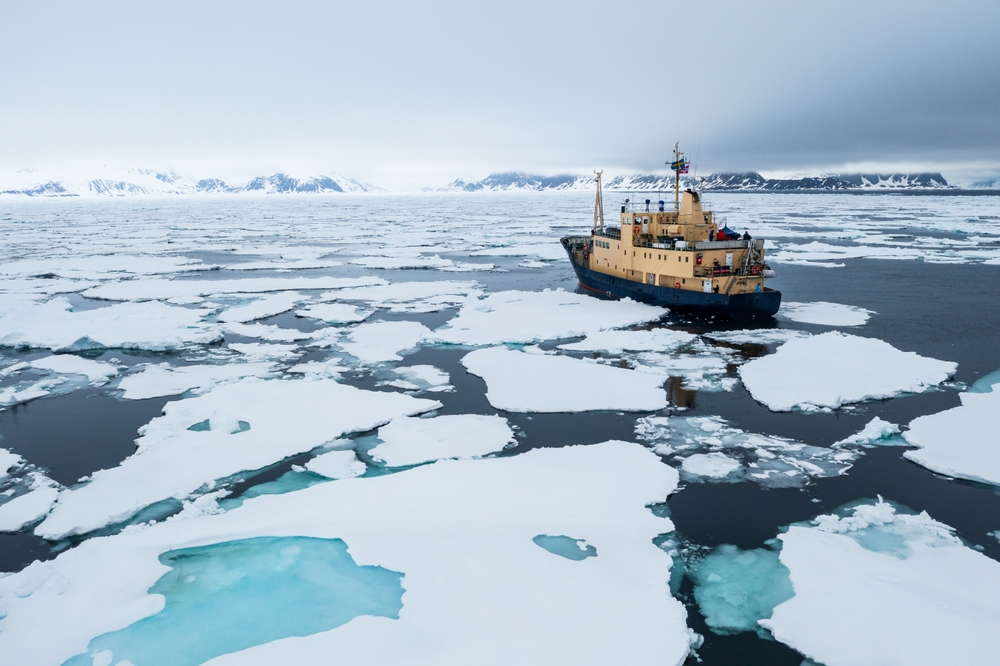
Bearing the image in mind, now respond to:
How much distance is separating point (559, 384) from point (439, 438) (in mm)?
4545

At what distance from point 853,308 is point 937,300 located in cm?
484

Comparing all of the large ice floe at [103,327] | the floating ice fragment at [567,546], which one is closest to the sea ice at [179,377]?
the large ice floe at [103,327]

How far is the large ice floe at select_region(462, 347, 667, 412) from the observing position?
14492 mm

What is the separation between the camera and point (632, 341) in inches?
778

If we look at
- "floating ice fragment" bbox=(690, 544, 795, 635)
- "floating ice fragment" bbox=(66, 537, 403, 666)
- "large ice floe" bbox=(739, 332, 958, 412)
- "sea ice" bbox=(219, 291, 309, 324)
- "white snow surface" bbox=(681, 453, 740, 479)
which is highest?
"sea ice" bbox=(219, 291, 309, 324)

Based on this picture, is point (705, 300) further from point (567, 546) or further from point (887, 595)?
point (567, 546)

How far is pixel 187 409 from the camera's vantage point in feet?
44.9

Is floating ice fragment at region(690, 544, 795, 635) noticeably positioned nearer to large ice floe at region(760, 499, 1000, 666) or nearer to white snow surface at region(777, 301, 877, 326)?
large ice floe at region(760, 499, 1000, 666)

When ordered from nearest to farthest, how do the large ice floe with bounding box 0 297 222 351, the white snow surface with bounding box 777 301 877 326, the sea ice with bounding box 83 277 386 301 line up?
the large ice floe with bounding box 0 297 222 351, the white snow surface with bounding box 777 301 877 326, the sea ice with bounding box 83 277 386 301

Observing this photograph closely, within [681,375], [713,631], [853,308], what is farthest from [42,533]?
[853,308]

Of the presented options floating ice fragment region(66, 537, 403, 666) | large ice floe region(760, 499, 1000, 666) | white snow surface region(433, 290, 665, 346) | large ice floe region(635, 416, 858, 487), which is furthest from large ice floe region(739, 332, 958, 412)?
floating ice fragment region(66, 537, 403, 666)

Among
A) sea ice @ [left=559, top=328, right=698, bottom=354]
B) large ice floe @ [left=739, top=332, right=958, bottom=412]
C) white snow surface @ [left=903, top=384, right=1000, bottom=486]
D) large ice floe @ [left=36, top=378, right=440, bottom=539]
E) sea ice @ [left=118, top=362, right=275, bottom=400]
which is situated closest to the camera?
large ice floe @ [left=36, top=378, right=440, bottom=539]

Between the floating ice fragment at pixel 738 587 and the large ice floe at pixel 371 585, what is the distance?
21.0 inches

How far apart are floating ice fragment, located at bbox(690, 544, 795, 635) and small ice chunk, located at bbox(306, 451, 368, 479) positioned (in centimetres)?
618
